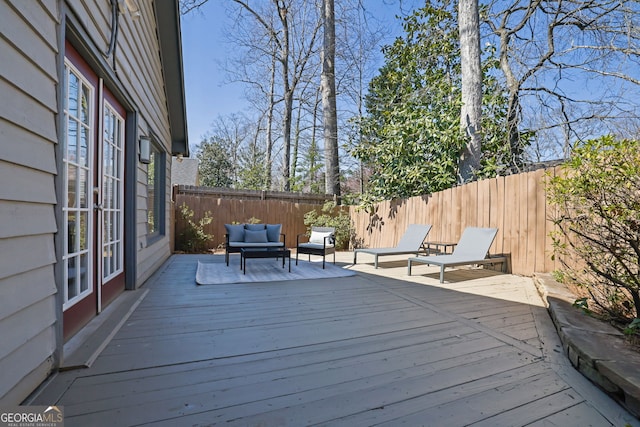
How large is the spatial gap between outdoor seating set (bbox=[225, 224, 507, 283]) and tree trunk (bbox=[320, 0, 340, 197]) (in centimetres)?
410

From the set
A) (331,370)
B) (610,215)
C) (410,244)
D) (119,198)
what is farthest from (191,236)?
(610,215)

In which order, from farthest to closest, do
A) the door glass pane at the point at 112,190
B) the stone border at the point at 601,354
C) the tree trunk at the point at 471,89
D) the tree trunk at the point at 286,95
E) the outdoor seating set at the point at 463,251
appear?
the tree trunk at the point at 286,95 → the tree trunk at the point at 471,89 → the outdoor seating set at the point at 463,251 → the door glass pane at the point at 112,190 → the stone border at the point at 601,354

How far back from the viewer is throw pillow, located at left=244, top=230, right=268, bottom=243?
6.32 m

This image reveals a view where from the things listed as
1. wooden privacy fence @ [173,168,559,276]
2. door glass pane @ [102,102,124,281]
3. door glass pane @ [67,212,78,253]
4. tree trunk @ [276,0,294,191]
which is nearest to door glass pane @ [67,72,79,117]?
door glass pane @ [102,102,124,281]

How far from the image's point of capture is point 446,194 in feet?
21.4

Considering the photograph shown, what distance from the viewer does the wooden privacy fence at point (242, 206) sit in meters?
8.69

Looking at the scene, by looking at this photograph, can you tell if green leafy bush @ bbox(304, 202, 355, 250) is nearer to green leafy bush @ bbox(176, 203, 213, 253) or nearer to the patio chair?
the patio chair

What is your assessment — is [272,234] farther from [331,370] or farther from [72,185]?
[331,370]

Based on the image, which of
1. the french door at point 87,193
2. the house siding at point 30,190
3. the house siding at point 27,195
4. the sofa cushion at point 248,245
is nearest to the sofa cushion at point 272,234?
the sofa cushion at point 248,245

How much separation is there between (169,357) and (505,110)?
8.95 metres

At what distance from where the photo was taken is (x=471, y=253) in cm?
514

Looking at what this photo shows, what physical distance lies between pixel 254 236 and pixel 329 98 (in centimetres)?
629

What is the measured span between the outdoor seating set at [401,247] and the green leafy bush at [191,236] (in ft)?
8.02

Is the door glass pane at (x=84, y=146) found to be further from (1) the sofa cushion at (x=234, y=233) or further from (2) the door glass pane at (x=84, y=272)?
(1) the sofa cushion at (x=234, y=233)
